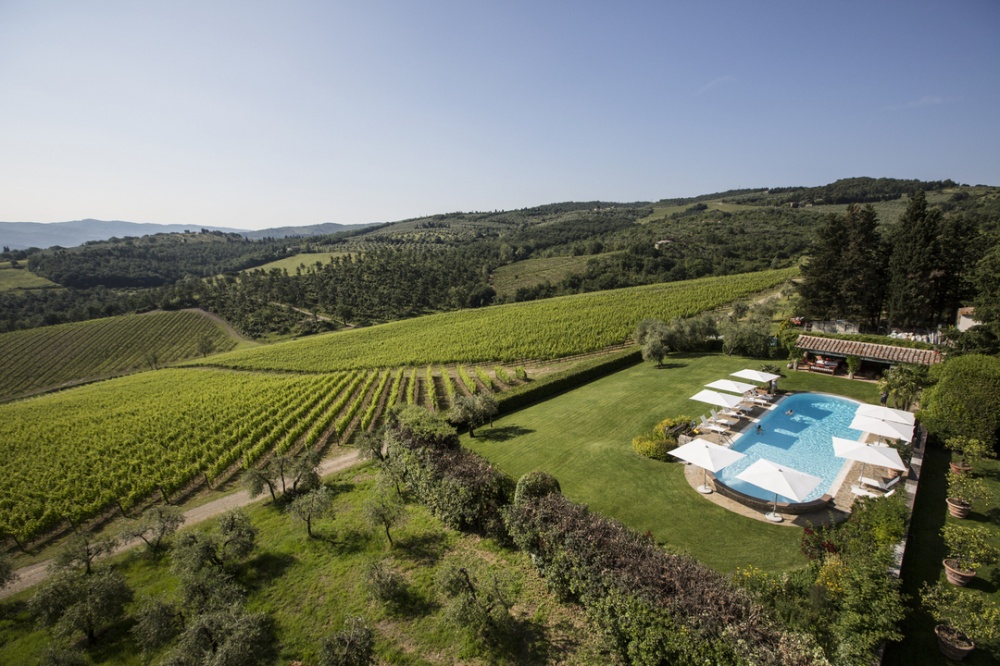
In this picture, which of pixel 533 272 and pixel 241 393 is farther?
pixel 533 272

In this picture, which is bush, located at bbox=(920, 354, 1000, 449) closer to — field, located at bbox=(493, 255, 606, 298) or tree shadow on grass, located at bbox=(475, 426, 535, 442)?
tree shadow on grass, located at bbox=(475, 426, 535, 442)

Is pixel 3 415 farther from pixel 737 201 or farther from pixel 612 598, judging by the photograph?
pixel 737 201

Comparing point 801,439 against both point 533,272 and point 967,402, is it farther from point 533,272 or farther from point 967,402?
point 533,272

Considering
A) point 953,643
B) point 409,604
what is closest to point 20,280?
point 409,604

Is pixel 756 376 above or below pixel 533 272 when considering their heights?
below

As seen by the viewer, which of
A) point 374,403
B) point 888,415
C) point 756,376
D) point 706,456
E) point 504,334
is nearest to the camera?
point 706,456

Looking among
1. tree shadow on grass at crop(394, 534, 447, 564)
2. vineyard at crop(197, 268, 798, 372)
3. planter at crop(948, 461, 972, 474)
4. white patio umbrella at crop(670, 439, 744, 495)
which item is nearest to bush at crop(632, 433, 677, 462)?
white patio umbrella at crop(670, 439, 744, 495)
